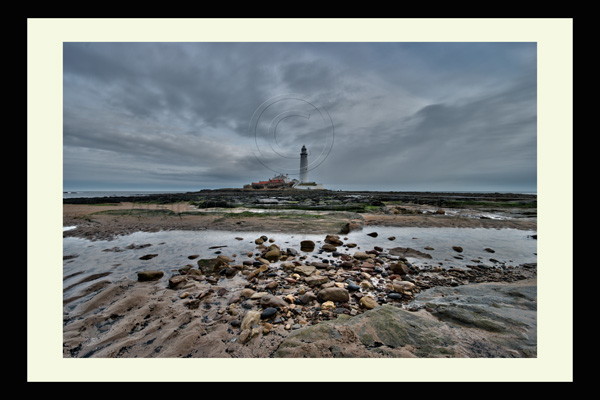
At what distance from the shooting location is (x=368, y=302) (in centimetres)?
357

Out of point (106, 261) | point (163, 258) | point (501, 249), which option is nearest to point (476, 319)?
point (501, 249)

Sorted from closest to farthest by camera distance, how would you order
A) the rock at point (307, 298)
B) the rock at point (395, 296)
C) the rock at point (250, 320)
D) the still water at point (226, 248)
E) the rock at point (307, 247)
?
1. the rock at point (250, 320)
2. the rock at point (307, 298)
3. the rock at point (395, 296)
4. the still water at point (226, 248)
5. the rock at point (307, 247)

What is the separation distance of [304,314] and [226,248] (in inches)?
210

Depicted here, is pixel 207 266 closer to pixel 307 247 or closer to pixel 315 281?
pixel 315 281

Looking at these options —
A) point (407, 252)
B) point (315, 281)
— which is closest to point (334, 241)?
point (407, 252)

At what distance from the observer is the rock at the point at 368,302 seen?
352cm

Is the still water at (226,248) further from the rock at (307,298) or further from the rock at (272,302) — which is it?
the rock at (272,302)

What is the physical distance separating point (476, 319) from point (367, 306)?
1.59m

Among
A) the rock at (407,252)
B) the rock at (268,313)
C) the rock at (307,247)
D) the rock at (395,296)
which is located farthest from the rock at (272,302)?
the rock at (407,252)

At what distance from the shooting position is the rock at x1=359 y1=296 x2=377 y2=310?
3.52m

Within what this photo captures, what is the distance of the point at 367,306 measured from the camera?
11.6ft

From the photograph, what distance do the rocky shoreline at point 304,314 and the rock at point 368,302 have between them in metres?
0.02

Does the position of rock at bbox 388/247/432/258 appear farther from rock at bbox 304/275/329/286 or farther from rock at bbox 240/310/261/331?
rock at bbox 240/310/261/331
